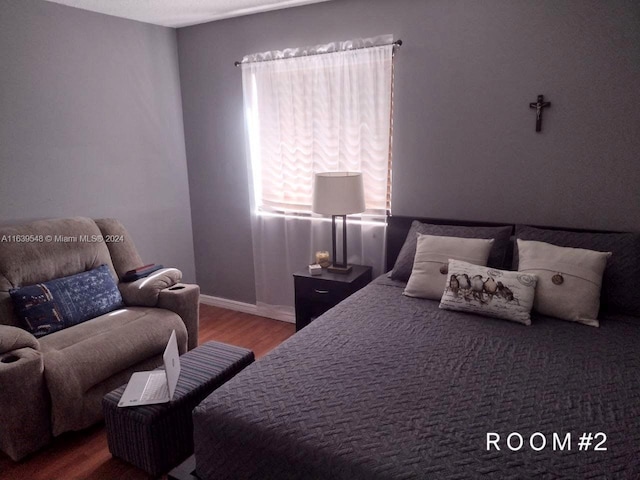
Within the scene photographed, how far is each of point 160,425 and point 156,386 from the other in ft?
0.74


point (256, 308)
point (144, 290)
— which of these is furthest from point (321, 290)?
point (144, 290)

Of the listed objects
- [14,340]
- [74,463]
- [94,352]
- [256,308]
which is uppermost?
[14,340]

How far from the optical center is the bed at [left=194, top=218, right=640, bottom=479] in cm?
127

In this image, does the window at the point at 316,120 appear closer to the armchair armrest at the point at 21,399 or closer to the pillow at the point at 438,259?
the pillow at the point at 438,259

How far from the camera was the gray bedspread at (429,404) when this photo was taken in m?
1.26

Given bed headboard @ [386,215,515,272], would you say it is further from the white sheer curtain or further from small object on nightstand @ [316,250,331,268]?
small object on nightstand @ [316,250,331,268]

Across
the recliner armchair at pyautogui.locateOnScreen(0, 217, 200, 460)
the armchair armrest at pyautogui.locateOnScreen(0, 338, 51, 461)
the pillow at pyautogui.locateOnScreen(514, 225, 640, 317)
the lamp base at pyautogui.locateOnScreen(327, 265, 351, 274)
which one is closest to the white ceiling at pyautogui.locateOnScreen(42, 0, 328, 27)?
the recliner armchair at pyautogui.locateOnScreen(0, 217, 200, 460)

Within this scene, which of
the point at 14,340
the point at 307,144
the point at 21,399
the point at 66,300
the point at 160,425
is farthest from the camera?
the point at 307,144

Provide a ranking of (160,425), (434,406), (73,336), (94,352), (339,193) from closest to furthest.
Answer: (434,406), (160,425), (94,352), (73,336), (339,193)

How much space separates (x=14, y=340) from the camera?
216 cm

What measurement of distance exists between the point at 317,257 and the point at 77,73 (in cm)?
214

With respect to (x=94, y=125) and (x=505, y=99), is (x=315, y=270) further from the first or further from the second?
(x=94, y=125)

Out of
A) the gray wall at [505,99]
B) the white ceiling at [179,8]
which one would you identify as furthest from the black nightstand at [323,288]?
the white ceiling at [179,8]

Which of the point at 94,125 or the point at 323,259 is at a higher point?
the point at 94,125
